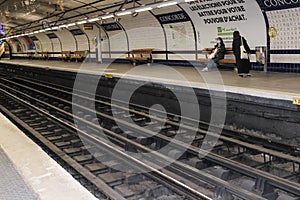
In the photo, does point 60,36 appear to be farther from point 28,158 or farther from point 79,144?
point 28,158

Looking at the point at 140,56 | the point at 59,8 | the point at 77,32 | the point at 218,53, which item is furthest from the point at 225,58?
the point at 77,32

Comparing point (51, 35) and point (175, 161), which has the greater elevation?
point (51, 35)

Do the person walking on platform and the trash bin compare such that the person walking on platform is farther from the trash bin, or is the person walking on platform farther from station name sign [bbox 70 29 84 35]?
station name sign [bbox 70 29 84 35]

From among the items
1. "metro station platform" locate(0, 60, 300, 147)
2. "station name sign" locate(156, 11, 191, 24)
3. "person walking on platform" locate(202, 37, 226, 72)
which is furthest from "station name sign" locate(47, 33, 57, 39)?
"person walking on platform" locate(202, 37, 226, 72)

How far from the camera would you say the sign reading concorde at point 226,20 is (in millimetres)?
10508

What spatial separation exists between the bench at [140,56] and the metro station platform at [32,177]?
40.6ft

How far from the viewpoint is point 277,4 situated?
9.41m

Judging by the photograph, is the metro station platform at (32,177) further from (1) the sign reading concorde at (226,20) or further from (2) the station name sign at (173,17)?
(2) the station name sign at (173,17)

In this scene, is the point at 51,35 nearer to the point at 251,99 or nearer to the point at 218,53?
the point at 218,53

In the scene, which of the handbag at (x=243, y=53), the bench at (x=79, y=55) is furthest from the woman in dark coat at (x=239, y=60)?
the bench at (x=79, y=55)

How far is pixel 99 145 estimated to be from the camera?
712 centimetres

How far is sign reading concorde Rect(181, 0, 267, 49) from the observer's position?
414 inches

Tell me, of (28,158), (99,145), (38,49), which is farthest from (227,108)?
(38,49)

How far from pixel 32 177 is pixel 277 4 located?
840 centimetres
